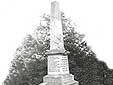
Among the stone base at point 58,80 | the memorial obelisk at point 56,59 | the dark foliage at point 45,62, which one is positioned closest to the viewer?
the stone base at point 58,80

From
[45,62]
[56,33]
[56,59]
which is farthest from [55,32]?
[45,62]

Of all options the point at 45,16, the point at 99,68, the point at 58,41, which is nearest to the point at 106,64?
the point at 99,68

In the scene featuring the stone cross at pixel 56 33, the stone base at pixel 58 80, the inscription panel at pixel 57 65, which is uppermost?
the stone cross at pixel 56 33

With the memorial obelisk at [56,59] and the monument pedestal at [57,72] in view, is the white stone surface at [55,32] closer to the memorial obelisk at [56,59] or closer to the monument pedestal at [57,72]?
the memorial obelisk at [56,59]

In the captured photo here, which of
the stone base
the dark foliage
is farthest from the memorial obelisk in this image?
the dark foliage

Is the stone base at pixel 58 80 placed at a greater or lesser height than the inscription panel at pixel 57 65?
lesser

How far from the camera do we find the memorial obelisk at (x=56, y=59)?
27.4 feet

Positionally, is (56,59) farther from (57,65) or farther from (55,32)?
(55,32)

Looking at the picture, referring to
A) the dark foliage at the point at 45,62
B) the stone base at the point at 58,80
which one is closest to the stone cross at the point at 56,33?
the stone base at the point at 58,80

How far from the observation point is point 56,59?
8.58 metres

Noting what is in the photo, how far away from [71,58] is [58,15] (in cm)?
810

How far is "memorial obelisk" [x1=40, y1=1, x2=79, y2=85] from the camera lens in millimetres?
8352

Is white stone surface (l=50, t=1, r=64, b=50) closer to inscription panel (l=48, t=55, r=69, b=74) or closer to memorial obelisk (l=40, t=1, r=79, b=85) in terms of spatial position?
memorial obelisk (l=40, t=1, r=79, b=85)

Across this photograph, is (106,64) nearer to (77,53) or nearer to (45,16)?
(77,53)
